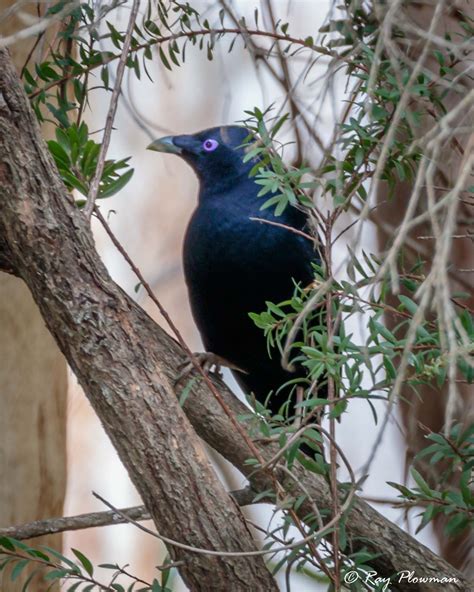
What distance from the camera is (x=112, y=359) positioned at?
69.8 inches

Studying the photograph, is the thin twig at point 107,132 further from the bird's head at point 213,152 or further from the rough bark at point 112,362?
the bird's head at point 213,152

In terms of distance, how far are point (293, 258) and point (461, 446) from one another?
3.15ft

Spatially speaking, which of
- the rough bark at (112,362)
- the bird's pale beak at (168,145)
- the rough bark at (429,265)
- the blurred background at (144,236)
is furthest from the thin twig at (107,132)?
the blurred background at (144,236)

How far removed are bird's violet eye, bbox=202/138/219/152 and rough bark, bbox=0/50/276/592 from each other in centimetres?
107

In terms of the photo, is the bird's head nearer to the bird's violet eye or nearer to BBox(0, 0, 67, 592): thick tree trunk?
the bird's violet eye

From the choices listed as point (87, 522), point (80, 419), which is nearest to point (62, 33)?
point (87, 522)

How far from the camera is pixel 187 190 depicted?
659 centimetres

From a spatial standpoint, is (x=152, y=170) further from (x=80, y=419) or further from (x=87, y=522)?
(x=87, y=522)

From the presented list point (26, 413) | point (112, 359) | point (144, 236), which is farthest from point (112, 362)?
point (144, 236)

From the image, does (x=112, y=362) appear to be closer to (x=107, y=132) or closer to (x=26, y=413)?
(x=107, y=132)

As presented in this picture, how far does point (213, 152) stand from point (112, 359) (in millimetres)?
1231
